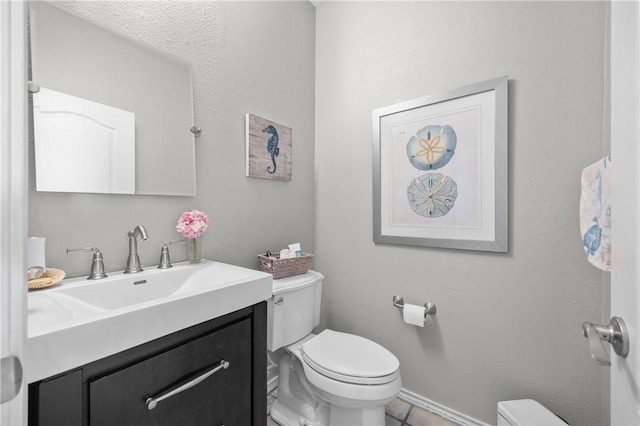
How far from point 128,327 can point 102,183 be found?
654 millimetres

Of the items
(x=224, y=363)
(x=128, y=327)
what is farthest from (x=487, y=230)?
(x=128, y=327)

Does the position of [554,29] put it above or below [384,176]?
above

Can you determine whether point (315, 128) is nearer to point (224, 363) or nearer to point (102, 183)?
point (102, 183)

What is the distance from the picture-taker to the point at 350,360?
125 centimetres

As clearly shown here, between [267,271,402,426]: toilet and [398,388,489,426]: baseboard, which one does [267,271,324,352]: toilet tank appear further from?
[398,388,489,426]: baseboard

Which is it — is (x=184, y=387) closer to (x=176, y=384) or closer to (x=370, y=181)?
(x=176, y=384)

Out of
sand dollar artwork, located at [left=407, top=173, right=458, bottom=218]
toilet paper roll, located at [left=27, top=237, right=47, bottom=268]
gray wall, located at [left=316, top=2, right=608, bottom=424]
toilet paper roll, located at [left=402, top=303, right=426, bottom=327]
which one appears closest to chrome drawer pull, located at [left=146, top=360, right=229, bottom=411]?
toilet paper roll, located at [left=27, top=237, right=47, bottom=268]

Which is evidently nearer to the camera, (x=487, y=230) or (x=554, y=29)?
(x=554, y=29)

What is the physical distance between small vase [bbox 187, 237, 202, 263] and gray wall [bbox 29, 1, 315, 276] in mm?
73

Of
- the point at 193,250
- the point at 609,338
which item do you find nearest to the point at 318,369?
the point at 193,250

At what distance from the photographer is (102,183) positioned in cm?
102

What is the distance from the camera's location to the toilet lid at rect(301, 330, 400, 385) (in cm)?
115

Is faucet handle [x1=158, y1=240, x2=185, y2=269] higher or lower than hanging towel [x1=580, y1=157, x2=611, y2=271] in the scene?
lower

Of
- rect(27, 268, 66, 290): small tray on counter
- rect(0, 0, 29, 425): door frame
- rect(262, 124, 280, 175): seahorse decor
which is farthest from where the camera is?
rect(262, 124, 280, 175): seahorse decor
